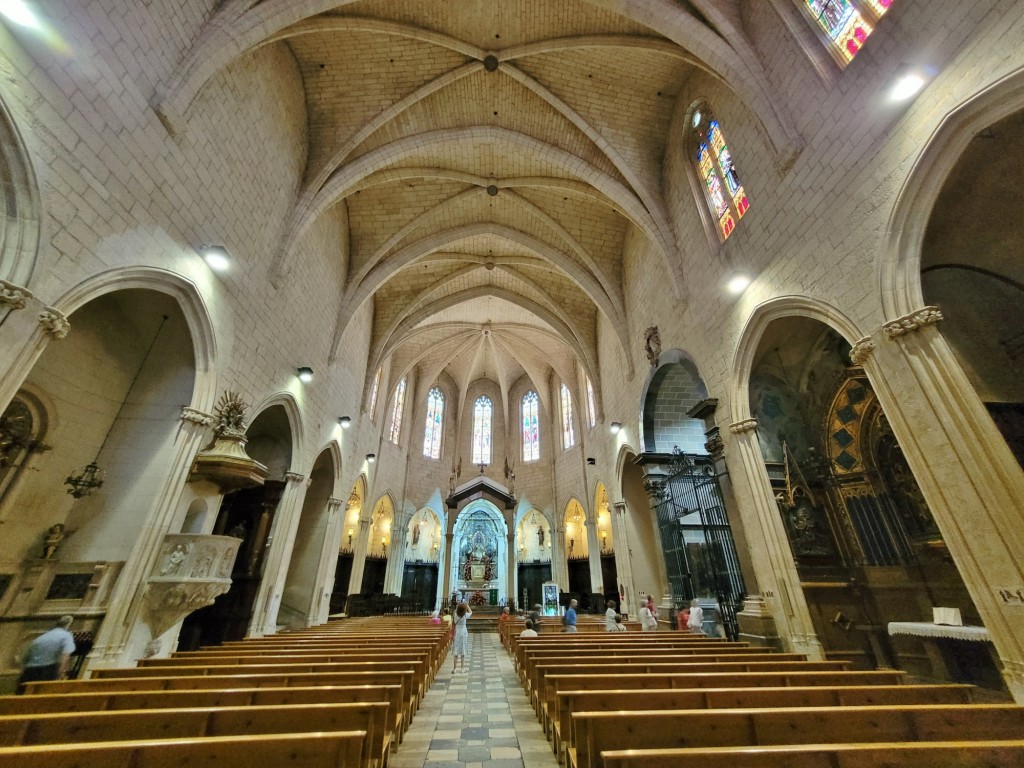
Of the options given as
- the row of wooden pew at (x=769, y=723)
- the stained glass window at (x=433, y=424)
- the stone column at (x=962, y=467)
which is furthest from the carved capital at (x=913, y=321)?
the stained glass window at (x=433, y=424)

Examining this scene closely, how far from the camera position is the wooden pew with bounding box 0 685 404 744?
2668 mm

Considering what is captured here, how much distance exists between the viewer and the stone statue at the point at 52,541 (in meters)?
5.55

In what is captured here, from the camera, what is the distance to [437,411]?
74.7 feet

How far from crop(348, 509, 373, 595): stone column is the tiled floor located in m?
9.68

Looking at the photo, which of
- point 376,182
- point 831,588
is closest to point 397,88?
point 376,182

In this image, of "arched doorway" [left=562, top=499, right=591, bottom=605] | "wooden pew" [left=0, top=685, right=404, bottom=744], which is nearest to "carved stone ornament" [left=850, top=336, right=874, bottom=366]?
"wooden pew" [left=0, top=685, right=404, bottom=744]

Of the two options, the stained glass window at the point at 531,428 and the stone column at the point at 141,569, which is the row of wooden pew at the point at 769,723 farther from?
the stained glass window at the point at 531,428

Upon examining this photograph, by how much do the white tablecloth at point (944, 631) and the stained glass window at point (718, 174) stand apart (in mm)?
6405

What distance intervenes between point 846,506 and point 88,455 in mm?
12136

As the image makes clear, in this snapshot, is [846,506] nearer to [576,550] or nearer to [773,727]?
[773,727]

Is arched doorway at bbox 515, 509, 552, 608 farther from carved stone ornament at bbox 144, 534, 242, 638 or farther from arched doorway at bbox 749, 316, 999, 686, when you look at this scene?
carved stone ornament at bbox 144, 534, 242, 638

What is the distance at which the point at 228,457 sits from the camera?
6.12m

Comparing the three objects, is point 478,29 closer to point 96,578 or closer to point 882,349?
point 882,349

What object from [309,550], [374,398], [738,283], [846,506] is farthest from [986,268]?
[374,398]
